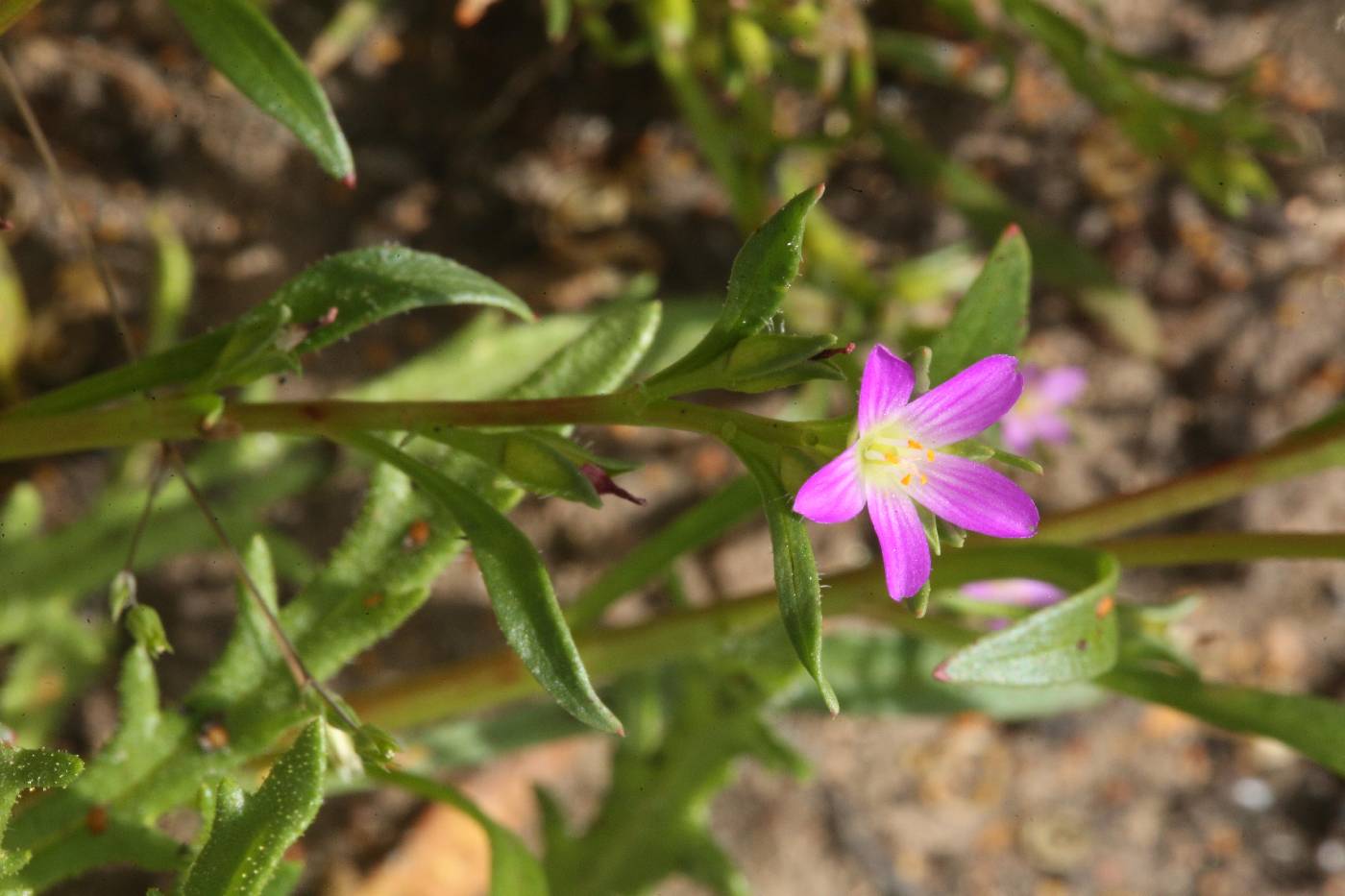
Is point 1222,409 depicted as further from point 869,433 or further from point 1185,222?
point 869,433

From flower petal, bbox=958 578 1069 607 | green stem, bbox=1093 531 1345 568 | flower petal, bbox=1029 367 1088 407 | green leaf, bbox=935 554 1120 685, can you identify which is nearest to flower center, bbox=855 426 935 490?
green leaf, bbox=935 554 1120 685

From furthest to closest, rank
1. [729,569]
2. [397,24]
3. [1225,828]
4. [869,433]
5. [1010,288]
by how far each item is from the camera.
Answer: [1225,828], [729,569], [397,24], [1010,288], [869,433]

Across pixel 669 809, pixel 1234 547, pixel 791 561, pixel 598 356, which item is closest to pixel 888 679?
pixel 669 809

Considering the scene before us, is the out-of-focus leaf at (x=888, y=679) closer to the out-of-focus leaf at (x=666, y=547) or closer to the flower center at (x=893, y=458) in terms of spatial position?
the out-of-focus leaf at (x=666, y=547)

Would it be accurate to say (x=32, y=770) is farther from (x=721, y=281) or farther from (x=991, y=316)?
(x=721, y=281)

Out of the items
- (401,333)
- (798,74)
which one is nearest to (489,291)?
(798,74)

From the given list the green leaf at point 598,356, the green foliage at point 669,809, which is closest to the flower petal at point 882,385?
the green leaf at point 598,356
